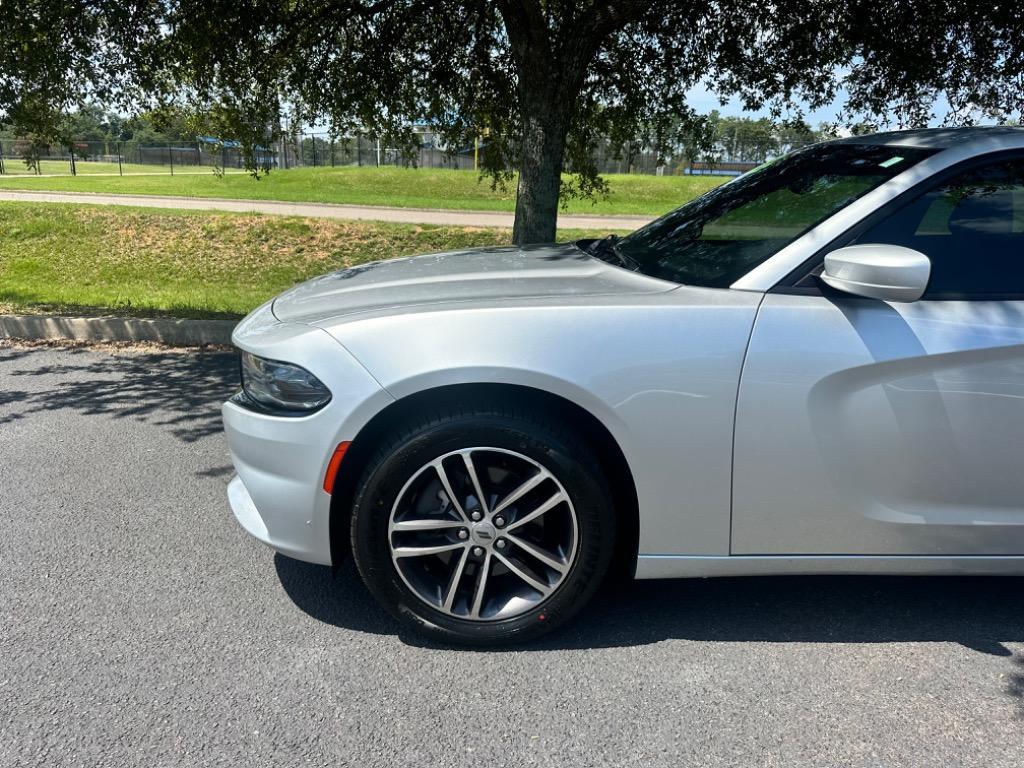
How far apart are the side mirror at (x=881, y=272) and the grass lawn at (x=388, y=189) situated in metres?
21.8

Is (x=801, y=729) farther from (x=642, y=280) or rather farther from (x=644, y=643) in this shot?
(x=642, y=280)

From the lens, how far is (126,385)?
5.97m

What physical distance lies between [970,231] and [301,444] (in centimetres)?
237

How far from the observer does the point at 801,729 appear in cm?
234

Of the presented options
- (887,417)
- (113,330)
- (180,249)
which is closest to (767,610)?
(887,417)

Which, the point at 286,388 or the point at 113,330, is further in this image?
the point at 113,330

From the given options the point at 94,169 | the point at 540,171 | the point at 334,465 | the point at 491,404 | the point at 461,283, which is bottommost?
the point at 334,465

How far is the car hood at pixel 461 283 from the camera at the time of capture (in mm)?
2775

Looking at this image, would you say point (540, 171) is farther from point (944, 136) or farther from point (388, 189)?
point (388, 189)

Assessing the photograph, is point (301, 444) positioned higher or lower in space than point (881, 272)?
lower

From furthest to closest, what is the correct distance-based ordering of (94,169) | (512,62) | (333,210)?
(94,169), (333,210), (512,62)

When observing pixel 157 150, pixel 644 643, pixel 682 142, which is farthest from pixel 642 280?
→ pixel 157 150

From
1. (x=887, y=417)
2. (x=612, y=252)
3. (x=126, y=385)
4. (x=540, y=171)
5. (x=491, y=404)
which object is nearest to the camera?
(x=887, y=417)

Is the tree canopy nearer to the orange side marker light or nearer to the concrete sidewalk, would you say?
the orange side marker light
